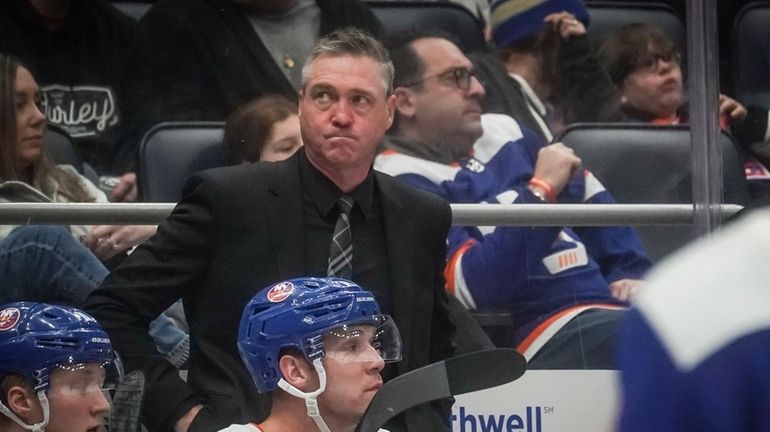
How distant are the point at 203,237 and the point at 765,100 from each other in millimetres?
1415

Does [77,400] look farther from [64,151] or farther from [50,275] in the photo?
[64,151]

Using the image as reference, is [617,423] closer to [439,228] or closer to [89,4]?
[439,228]

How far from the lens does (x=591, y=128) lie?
3293 mm

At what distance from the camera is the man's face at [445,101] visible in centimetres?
323

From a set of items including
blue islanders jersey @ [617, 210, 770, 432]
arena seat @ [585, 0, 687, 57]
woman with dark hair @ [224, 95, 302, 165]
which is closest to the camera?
blue islanders jersey @ [617, 210, 770, 432]

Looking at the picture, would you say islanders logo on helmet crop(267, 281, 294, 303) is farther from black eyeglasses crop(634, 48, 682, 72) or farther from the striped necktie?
black eyeglasses crop(634, 48, 682, 72)

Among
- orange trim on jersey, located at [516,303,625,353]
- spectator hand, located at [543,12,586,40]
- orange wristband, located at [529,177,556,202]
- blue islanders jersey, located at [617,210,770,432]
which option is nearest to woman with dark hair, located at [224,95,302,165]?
orange wristband, located at [529,177,556,202]

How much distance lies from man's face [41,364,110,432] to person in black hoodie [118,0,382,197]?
2.35 feet

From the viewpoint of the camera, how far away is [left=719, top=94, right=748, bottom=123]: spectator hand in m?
3.20

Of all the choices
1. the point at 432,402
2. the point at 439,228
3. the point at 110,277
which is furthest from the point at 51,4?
the point at 432,402

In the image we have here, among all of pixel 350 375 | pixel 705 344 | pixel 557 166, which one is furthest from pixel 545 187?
pixel 705 344

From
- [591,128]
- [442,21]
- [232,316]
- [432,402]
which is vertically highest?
[442,21]

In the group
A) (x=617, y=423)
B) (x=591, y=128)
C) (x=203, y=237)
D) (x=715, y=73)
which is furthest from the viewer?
(x=591, y=128)

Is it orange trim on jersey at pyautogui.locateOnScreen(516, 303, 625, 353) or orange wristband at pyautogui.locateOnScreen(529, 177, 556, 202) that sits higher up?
orange wristband at pyautogui.locateOnScreen(529, 177, 556, 202)
